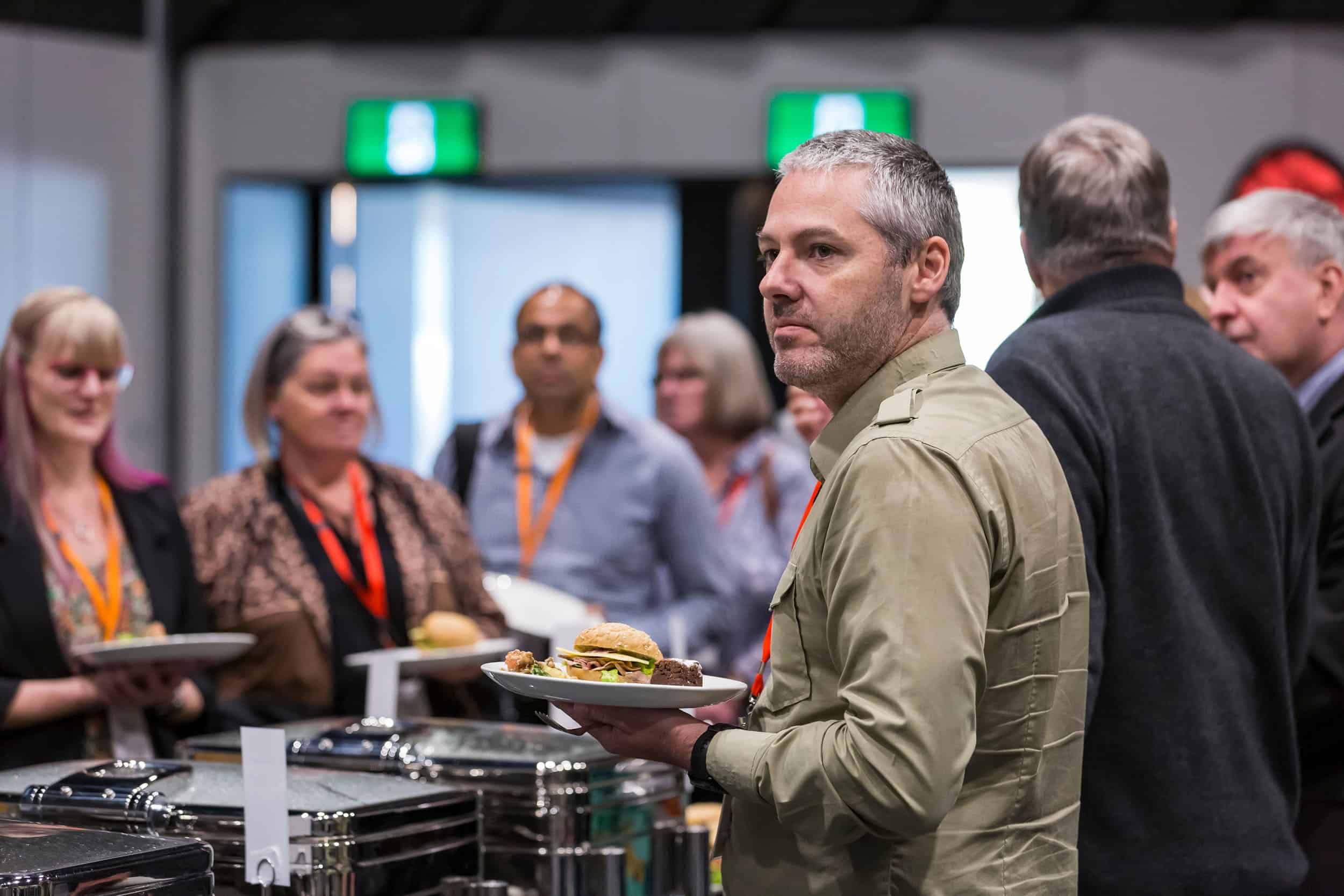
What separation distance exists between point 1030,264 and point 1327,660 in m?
0.79

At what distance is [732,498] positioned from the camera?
4.92m

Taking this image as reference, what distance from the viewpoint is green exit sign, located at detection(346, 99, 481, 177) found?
734 cm

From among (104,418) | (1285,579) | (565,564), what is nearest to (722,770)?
(1285,579)

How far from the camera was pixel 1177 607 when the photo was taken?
6.82ft

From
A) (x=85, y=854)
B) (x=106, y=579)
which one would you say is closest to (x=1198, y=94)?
(x=106, y=579)

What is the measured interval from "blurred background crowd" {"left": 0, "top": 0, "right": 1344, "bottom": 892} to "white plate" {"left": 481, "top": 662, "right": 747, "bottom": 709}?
2.37 m

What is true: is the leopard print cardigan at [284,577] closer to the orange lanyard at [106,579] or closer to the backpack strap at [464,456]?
the orange lanyard at [106,579]

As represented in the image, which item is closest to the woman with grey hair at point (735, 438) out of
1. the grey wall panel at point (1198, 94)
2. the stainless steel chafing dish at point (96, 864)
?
the grey wall panel at point (1198, 94)

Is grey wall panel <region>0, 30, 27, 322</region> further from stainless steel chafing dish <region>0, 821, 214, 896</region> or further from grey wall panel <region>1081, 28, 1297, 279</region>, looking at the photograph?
stainless steel chafing dish <region>0, 821, 214, 896</region>

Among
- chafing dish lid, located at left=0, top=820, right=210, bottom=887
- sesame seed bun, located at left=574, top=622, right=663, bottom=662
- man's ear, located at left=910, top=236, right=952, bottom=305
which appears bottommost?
chafing dish lid, located at left=0, top=820, right=210, bottom=887

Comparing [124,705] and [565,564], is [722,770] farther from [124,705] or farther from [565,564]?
[565,564]

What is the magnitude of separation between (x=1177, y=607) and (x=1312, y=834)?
69 centimetres

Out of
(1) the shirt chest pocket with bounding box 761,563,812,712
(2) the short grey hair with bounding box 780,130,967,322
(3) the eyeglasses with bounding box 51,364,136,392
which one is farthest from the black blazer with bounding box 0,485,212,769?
(2) the short grey hair with bounding box 780,130,967,322

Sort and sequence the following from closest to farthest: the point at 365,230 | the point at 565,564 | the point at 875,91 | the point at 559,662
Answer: the point at 559,662, the point at 565,564, the point at 875,91, the point at 365,230
